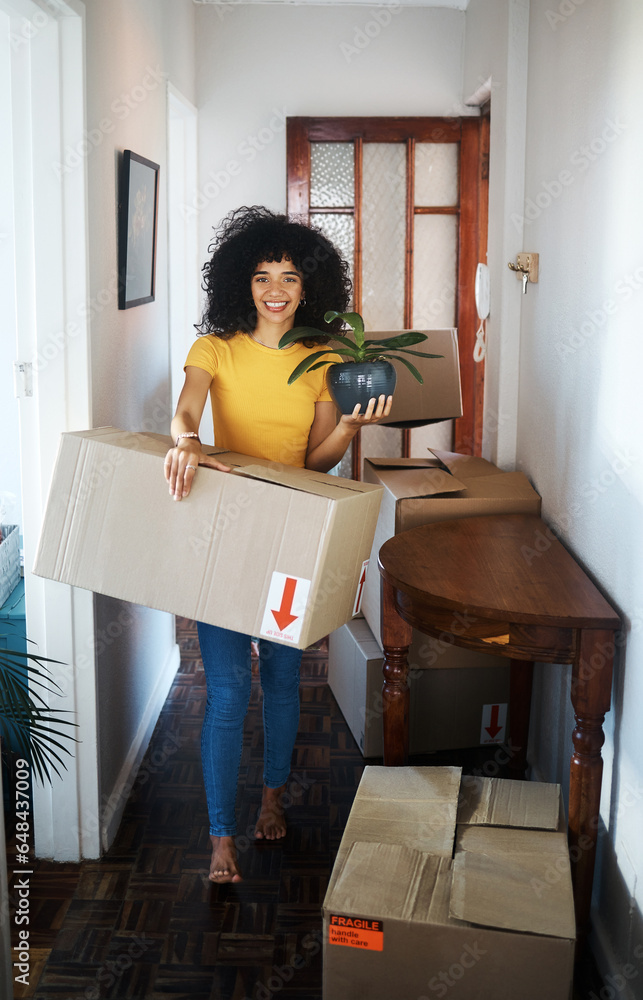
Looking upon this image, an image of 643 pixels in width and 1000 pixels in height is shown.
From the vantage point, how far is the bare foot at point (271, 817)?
2283 millimetres

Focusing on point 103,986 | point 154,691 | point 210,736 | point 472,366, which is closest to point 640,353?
point 210,736

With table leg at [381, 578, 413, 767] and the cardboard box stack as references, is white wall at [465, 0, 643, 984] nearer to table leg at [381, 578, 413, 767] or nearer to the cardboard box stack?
the cardboard box stack

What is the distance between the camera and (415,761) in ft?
8.46

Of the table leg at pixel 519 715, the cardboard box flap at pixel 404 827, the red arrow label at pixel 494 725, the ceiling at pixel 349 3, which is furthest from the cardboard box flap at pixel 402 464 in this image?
the ceiling at pixel 349 3

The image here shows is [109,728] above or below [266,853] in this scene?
above

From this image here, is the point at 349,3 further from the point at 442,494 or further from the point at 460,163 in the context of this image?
the point at 442,494

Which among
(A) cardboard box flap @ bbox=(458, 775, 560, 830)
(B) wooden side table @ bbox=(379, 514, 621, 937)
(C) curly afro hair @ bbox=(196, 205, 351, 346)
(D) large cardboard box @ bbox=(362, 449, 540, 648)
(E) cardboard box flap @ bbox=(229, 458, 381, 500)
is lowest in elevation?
(A) cardboard box flap @ bbox=(458, 775, 560, 830)

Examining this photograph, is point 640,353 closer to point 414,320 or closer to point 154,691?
point 154,691

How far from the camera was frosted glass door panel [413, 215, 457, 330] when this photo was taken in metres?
3.80

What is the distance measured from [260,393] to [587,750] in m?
1.03

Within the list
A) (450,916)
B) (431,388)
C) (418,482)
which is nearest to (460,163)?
(431,388)

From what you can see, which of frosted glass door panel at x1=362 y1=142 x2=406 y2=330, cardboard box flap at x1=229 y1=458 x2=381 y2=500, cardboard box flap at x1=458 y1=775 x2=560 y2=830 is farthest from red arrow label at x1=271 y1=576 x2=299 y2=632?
frosted glass door panel at x1=362 y1=142 x2=406 y2=330

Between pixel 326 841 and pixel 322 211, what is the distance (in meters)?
2.52

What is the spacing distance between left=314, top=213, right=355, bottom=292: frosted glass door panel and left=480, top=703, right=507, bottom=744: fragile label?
200 centimetres
